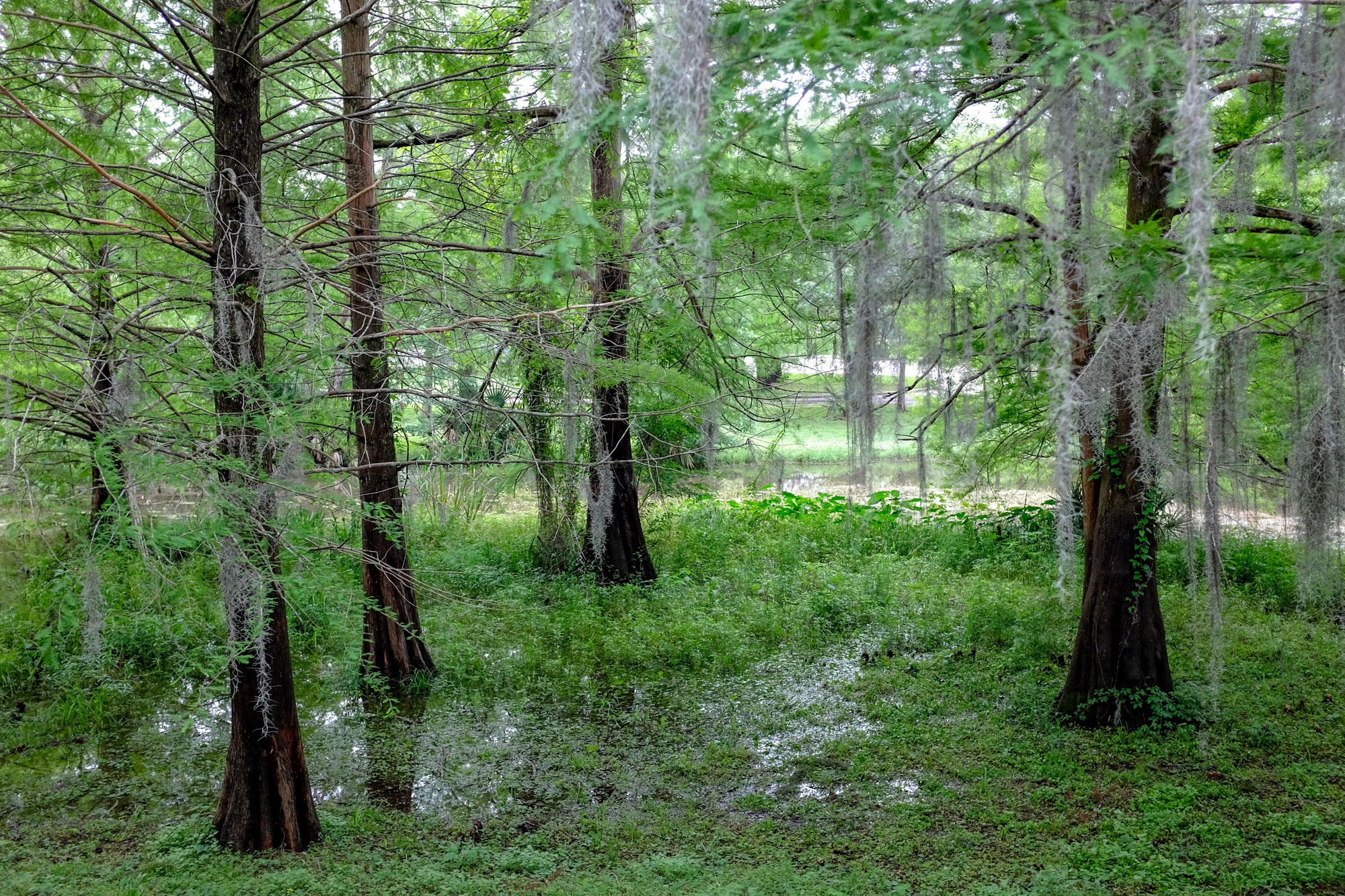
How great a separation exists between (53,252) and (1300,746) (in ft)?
30.8

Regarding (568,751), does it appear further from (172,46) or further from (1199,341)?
(172,46)

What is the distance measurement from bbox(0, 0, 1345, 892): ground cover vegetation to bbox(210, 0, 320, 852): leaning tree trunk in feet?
0.11

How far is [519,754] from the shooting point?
660 cm

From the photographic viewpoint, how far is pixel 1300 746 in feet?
20.1

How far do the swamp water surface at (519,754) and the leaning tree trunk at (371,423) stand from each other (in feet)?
1.57

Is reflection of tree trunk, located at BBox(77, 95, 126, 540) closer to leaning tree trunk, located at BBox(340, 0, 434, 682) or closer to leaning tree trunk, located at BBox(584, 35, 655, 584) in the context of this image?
leaning tree trunk, located at BBox(340, 0, 434, 682)

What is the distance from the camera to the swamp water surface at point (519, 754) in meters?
5.86

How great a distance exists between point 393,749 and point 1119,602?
5292 mm

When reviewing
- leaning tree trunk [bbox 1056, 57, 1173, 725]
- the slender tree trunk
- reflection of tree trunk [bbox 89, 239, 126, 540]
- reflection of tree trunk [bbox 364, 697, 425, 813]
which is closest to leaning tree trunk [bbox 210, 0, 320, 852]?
reflection of tree trunk [bbox 89, 239, 126, 540]

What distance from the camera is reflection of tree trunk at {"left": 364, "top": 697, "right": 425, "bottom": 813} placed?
603 cm

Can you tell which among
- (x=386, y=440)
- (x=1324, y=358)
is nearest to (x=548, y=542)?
(x=386, y=440)

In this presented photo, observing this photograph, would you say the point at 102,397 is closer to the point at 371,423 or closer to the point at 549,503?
the point at 371,423

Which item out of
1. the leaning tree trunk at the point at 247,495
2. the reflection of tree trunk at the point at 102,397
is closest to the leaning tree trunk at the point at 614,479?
the leaning tree trunk at the point at 247,495

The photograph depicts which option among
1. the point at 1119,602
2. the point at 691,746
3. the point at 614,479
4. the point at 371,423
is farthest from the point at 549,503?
the point at 1119,602
